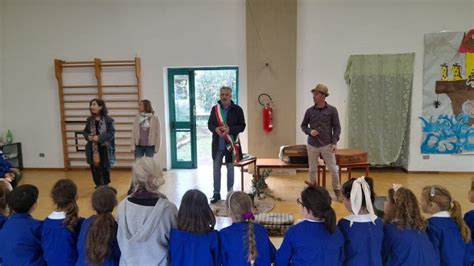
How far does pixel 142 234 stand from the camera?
165cm

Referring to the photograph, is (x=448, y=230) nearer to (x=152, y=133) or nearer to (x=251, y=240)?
(x=251, y=240)

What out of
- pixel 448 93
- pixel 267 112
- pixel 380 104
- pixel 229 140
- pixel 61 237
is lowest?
pixel 61 237

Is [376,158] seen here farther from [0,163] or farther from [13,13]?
[13,13]

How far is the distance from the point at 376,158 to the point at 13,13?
6959mm

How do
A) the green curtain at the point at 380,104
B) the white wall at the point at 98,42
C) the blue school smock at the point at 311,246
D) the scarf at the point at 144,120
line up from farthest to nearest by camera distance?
the white wall at the point at 98,42 → the green curtain at the point at 380,104 → the scarf at the point at 144,120 → the blue school smock at the point at 311,246

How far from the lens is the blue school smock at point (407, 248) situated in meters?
1.65

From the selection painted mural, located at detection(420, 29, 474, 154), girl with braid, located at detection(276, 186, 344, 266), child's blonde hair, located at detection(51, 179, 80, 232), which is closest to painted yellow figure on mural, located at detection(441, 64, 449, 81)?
painted mural, located at detection(420, 29, 474, 154)

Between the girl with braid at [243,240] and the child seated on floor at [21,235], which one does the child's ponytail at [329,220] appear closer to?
the girl with braid at [243,240]

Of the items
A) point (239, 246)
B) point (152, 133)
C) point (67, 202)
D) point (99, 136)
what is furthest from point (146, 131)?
point (239, 246)

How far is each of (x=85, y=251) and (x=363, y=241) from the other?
4.56 ft

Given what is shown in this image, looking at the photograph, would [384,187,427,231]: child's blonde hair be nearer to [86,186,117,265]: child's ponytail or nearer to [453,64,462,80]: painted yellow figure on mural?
[86,186,117,265]: child's ponytail

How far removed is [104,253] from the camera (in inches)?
64.8

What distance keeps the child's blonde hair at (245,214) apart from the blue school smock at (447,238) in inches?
38.6

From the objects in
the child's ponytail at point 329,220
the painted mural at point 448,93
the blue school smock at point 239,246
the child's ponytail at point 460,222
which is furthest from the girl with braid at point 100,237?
the painted mural at point 448,93
